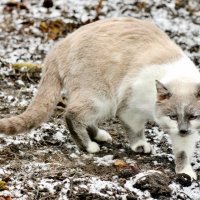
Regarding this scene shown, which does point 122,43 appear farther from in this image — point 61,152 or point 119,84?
point 61,152

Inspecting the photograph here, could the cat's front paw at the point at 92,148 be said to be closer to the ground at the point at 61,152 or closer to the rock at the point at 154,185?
the ground at the point at 61,152

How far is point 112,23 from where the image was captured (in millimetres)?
5109

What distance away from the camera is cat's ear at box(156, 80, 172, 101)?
447 cm

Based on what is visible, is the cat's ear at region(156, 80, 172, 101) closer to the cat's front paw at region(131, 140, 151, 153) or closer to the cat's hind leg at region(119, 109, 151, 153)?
the cat's hind leg at region(119, 109, 151, 153)

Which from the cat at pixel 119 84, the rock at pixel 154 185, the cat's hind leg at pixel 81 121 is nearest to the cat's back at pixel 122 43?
the cat at pixel 119 84

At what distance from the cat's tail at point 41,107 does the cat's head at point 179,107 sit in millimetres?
956

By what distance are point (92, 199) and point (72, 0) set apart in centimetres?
494

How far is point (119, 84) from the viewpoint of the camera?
4.84m

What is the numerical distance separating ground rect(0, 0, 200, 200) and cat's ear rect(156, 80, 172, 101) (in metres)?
0.59

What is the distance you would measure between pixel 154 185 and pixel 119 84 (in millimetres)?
1025

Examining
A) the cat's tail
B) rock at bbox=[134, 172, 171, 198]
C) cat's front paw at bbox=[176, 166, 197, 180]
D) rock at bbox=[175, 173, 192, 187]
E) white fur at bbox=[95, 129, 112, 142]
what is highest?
the cat's tail

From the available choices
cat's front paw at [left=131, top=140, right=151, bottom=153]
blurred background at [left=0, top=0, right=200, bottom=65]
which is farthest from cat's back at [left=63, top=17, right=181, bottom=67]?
blurred background at [left=0, top=0, right=200, bottom=65]

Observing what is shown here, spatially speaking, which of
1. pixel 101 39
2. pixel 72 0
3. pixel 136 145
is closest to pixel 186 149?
pixel 136 145

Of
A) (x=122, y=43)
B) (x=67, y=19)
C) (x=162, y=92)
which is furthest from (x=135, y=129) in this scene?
A: (x=67, y=19)
